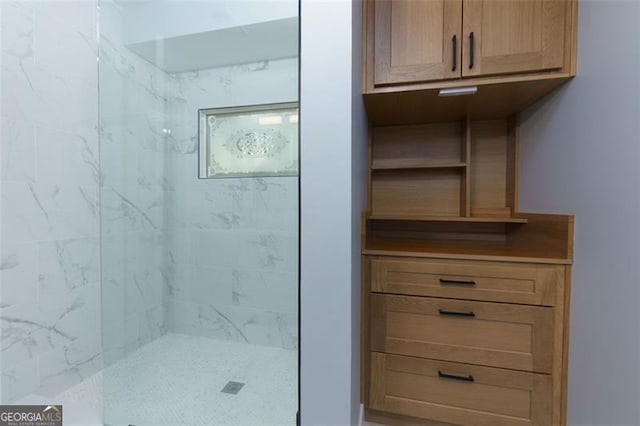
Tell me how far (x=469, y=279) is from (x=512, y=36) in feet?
3.22

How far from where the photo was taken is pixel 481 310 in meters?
1.20

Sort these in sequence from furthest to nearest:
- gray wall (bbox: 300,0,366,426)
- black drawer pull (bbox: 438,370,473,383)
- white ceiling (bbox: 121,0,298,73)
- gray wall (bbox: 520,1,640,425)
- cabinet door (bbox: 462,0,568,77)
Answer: white ceiling (bbox: 121,0,298,73), black drawer pull (bbox: 438,370,473,383), cabinet door (bbox: 462,0,568,77), gray wall (bbox: 300,0,366,426), gray wall (bbox: 520,1,640,425)

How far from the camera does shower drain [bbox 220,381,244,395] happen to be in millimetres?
1407

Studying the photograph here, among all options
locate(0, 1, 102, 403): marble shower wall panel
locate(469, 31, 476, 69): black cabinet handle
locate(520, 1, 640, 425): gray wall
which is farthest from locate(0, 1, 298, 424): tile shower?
Result: locate(520, 1, 640, 425): gray wall

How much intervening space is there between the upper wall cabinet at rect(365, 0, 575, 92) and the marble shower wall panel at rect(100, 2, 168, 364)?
137cm

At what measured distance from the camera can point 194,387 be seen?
1428mm

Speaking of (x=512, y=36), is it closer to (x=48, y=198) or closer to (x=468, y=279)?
(x=468, y=279)

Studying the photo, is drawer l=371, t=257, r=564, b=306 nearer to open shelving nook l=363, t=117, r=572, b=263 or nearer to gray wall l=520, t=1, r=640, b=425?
gray wall l=520, t=1, r=640, b=425

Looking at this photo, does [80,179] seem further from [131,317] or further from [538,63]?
[538,63]

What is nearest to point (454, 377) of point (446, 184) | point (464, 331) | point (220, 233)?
point (464, 331)

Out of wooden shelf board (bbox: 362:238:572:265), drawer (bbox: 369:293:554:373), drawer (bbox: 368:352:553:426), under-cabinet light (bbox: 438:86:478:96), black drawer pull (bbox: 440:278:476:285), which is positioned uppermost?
under-cabinet light (bbox: 438:86:478:96)

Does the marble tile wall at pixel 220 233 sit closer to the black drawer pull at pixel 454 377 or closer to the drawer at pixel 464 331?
the drawer at pixel 464 331

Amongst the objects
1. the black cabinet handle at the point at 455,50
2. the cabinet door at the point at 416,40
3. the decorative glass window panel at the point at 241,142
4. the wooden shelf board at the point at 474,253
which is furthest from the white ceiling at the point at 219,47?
the wooden shelf board at the point at 474,253

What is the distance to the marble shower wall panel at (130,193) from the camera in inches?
61.5
